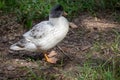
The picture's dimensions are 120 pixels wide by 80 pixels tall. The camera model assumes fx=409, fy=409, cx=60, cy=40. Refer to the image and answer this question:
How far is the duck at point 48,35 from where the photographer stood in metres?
5.11

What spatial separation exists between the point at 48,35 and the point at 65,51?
712mm

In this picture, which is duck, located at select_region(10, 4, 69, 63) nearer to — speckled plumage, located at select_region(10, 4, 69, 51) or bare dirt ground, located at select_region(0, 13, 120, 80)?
speckled plumage, located at select_region(10, 4, 69, 51)

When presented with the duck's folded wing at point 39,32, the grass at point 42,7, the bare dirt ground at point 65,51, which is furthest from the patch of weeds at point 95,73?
the grass at point 42,7

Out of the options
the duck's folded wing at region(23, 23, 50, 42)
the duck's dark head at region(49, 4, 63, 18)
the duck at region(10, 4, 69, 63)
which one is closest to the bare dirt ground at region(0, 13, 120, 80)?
the duck at region(10, 4, 69, 63)

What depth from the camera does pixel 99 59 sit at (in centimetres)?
539

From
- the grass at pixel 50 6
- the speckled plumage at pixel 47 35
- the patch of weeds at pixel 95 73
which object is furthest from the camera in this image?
the grass at pixel 50 6

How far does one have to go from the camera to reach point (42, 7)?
689 centimetres

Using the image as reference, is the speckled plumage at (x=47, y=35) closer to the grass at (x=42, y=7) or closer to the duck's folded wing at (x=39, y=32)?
the duck's folded wing at (x=39, y=32)

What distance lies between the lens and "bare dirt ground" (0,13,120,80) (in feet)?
16.9

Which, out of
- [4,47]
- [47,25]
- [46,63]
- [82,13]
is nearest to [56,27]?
[47,25]

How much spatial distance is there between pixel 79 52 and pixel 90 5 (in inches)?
63.2

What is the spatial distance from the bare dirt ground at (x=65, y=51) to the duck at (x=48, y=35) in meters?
0.21

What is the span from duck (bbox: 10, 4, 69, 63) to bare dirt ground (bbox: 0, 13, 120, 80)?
21 centimetres

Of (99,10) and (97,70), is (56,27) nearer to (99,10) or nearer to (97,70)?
(97,70)
